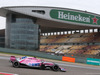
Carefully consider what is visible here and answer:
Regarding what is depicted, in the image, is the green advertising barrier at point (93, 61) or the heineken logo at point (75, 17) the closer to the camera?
the green advertising barrier at point (93, 61)

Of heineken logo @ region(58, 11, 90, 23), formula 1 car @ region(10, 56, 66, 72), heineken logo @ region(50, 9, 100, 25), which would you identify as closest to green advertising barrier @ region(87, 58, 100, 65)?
heineken logo @ region(50, 9, 100, 25)

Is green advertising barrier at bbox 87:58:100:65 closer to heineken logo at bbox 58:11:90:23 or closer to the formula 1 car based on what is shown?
heineken logo at bbox 58:11:90:23

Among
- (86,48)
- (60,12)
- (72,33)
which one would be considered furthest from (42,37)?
(60,12)

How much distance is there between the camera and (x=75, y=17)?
148 ft

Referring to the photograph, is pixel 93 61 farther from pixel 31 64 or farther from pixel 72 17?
pixel 31 64

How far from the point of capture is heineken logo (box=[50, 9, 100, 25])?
138 ft

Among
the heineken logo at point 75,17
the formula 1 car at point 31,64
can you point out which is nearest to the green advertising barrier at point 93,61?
the heineken logo at point 75,17

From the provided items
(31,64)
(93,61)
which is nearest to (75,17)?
(93,61)

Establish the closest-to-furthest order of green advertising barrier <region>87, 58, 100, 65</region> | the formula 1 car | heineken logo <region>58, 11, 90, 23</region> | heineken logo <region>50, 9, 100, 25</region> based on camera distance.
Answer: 1. the formula 1 car
2. green advertising barrier <region>87, 58, 100, 65</region>
3. heineken logo <region>50, 9, 100, 25</region>
4. heineken logo <region>58, 11, 90, 23</region>

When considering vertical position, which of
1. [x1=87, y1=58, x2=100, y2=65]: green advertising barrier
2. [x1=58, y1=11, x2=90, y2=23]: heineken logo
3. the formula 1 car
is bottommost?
[x1=87, y1=58, x2=100, y2=65]: green advertising barrier

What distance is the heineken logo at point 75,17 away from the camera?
4206 cm

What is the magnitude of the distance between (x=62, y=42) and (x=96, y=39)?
561 inches

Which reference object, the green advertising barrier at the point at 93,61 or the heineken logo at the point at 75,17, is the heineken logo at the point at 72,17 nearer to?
the heineken logo at the point at 75,17

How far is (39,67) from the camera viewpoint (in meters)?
14.4
